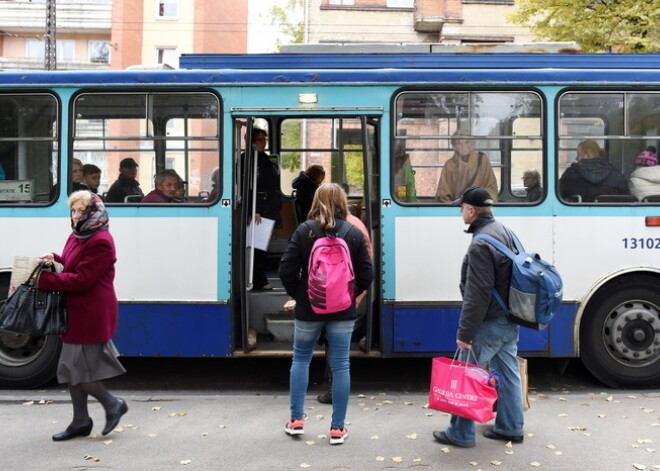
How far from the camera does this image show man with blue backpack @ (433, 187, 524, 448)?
5.14 meters

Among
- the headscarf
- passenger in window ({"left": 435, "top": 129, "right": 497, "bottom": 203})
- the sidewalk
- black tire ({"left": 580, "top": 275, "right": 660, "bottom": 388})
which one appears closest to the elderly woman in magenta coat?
the headscarf

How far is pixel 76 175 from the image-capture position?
278 inches

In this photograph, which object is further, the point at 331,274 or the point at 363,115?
the point at 363,115

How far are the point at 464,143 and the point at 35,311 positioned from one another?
12.4ft

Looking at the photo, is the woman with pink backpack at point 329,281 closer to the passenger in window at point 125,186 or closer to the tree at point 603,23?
the passenger in window at point 125,186

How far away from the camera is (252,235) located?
723 centimetres

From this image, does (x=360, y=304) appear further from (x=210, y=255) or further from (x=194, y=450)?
(x=194, y=450)

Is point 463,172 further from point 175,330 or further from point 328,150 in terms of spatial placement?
point 175,330

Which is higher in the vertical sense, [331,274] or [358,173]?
[358,173]

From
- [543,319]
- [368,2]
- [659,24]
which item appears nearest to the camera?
[543,319]

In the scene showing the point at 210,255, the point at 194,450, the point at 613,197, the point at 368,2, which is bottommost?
the point at 194,450

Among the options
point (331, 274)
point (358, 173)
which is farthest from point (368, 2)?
point (331, 274)

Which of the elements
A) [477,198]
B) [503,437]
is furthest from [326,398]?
[477,198]

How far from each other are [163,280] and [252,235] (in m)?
0.90
